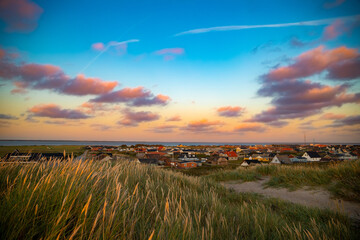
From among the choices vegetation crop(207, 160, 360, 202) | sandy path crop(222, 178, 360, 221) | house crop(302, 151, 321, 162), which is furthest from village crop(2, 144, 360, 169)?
sandy path crop(222, 178, 360, 221)

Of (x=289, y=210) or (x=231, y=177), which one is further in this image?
(x=231, y=177)

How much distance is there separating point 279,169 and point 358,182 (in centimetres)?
633

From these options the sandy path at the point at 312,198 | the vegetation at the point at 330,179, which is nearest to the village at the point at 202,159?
the vegetation at the point at 330,179

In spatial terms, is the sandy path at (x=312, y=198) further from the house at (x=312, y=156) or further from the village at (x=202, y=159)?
the house at (x=312, y=156)

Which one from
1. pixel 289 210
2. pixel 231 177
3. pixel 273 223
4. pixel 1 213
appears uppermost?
pixel 1 213

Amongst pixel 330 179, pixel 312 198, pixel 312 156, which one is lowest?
pixel 312 156

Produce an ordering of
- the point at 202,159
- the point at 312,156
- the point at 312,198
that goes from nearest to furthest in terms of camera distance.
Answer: the point at 312,198, the point at 312,156, the point at 202,159

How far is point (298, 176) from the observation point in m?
11.6

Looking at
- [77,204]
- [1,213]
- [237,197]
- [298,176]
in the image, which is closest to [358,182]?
[298,176]

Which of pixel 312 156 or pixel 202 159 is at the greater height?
pixel 312 156

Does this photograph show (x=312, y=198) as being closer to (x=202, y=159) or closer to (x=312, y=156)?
(x=312, y=156)

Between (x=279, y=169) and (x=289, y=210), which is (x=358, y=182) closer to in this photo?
(x=289, y=210)

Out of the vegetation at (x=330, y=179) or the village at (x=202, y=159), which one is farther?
the vegetation at (x=330, y=179)

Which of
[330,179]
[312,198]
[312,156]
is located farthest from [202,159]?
[312,198]
